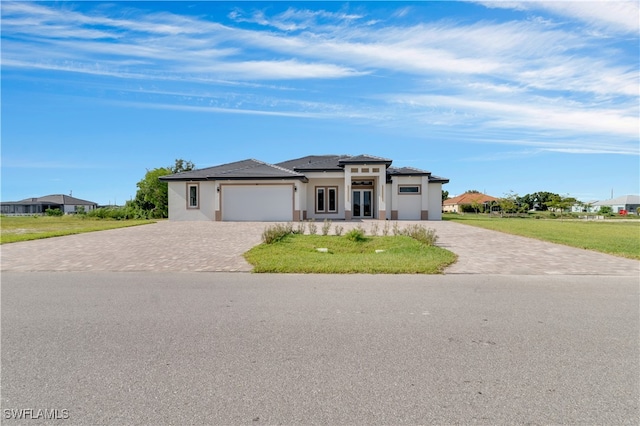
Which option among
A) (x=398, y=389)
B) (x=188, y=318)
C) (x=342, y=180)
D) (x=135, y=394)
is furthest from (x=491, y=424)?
(x=342, y=180)

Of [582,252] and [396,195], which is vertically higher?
[396,195]

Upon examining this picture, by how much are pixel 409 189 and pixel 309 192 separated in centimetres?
836

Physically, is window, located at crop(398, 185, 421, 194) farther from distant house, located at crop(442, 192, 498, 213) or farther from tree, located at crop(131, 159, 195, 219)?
distant house, located at crop(442, 192, 498, 213)

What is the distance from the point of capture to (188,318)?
4.78 m

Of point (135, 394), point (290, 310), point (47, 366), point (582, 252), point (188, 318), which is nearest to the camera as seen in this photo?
point (135, 394)

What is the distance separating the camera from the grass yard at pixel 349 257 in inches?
317

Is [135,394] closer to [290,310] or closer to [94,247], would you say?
[290,310]

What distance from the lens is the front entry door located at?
98.6ft

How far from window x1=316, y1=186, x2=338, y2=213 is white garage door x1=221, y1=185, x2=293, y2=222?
3.92 metres

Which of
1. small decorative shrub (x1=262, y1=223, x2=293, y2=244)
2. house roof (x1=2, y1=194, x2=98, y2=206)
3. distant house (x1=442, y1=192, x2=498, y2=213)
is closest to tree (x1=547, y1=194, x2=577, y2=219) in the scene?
distant house (x1=442, y1=192, x2=498, y2=213)

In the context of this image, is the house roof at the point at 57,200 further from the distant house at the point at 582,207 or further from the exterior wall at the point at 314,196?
the distant house at the point at 582,207

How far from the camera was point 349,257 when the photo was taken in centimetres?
957

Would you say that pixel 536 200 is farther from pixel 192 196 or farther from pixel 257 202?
pixel 192 196

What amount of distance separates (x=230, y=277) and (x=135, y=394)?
15.2 feet
